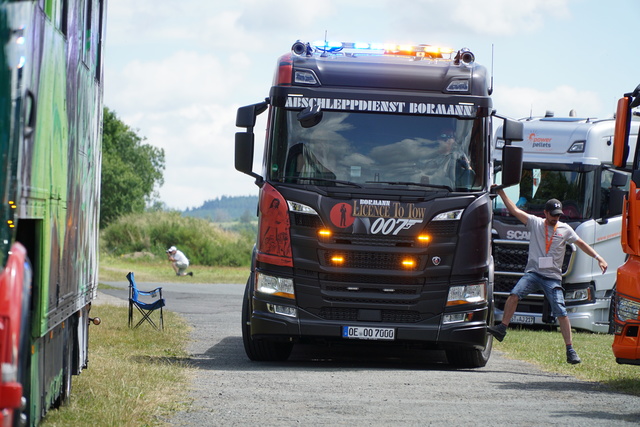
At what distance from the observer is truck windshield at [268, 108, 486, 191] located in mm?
12070

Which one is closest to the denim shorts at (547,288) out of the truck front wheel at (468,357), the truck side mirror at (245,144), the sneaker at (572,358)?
the sneaker at (572,358)

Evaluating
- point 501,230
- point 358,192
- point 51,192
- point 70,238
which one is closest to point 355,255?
point 358,192

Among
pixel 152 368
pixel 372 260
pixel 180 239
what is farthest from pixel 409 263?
pixel 180 239

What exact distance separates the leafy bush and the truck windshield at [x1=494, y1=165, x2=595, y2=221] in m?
38.6

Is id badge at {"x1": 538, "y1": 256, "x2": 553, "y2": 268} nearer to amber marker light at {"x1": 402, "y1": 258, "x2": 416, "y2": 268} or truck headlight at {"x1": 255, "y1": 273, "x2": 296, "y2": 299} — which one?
amber marker light at {"x1": 402, "y1": 258, "x2": 416, "y2": 268}

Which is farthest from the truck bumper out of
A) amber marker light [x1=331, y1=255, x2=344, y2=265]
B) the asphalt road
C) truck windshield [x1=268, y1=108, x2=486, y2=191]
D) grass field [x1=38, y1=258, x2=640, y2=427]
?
truck windshield [x1=268, y1=108, x2=486, y2=191]

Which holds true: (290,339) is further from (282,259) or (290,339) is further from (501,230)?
(501,230)

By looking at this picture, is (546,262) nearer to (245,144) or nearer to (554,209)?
(554,209)

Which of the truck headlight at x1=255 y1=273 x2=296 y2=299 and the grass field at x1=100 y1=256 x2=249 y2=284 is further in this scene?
the grass field at x1=100 y1=256 x2=249 y2=284

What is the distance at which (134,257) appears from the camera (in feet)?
196

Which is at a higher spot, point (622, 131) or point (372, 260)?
point (622, 131)

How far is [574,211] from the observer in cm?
1894

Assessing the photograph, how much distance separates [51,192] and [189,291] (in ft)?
83.9

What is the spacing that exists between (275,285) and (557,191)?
8441 millimetres
